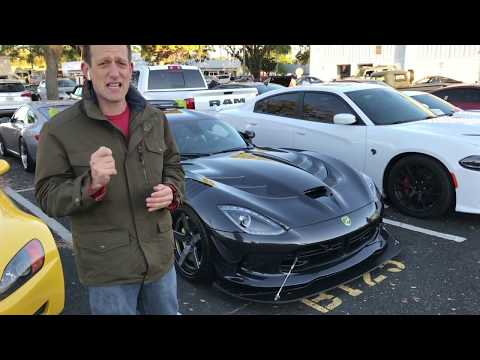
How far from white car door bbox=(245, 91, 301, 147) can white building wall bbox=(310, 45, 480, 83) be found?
80.4ft

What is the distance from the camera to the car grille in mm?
3088

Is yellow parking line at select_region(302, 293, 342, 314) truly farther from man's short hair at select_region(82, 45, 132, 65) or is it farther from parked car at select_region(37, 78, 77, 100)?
parked car at select_region(37, 78, 77, 100)

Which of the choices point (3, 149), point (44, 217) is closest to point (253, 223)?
point (44, 217)

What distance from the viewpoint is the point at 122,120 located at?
6.02ft

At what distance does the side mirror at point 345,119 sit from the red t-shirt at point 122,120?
391cm

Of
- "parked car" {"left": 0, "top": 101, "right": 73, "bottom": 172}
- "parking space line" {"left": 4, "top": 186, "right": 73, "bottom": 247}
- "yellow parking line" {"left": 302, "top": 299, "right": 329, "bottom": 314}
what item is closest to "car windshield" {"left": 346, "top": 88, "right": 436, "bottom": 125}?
"yellow parking line" {"left": 302, "top": 299, "right": 329, "bottom": 314}

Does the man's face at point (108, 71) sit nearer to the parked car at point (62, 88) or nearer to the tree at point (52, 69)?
the tree at point (52, 69)

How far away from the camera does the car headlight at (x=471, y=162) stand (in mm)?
4434

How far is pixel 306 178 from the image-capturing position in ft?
12.4

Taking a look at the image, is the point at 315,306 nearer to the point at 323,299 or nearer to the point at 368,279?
the point at 323,299

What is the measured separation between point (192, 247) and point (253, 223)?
2.03 ft

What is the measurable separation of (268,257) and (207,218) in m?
0.57

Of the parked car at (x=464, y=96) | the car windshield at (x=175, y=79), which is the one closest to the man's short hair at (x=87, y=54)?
the car windshield at (x=175, y=79)

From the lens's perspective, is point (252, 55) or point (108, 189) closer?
point (108, 189)
